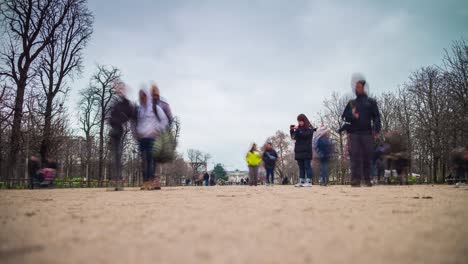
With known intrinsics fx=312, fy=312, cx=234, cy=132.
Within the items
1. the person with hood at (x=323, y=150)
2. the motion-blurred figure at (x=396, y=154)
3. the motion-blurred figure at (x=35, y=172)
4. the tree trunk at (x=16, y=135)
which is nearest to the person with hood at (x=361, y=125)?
the person with hood at (x=323, y=150)

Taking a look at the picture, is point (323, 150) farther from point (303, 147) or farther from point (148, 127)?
point (148, 127)

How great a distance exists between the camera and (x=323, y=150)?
33.3 ft

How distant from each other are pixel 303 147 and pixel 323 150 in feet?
3.61

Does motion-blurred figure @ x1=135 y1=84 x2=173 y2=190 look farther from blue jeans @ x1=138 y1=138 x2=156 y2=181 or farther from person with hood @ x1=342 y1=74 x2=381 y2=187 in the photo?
person with hood @ x1=342 y1=74 x2=381 y2=187

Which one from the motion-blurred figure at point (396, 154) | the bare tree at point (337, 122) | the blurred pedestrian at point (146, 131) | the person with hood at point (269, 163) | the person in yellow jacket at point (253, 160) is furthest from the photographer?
the bare tree at point (337, 122)

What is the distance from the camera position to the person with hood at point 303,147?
933 centimetres

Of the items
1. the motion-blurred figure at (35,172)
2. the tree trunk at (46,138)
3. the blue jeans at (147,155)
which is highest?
the tree trunk at (46,138)

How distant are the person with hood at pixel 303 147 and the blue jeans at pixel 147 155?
4.39 m

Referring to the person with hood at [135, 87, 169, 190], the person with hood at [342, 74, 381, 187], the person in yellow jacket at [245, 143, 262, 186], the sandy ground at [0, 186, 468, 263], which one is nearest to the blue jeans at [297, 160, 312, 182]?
the person with hood at [342, 74, 381, 187]

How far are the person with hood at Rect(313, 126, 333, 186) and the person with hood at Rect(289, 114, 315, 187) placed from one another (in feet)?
2.40

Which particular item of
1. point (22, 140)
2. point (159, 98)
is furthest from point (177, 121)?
point (159, 98)

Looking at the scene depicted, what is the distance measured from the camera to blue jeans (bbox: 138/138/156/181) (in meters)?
7.10

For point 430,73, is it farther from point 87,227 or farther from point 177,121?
point 87,227

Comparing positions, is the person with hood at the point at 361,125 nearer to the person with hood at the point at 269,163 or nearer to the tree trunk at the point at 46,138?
the person with hood at the point at 269,163
